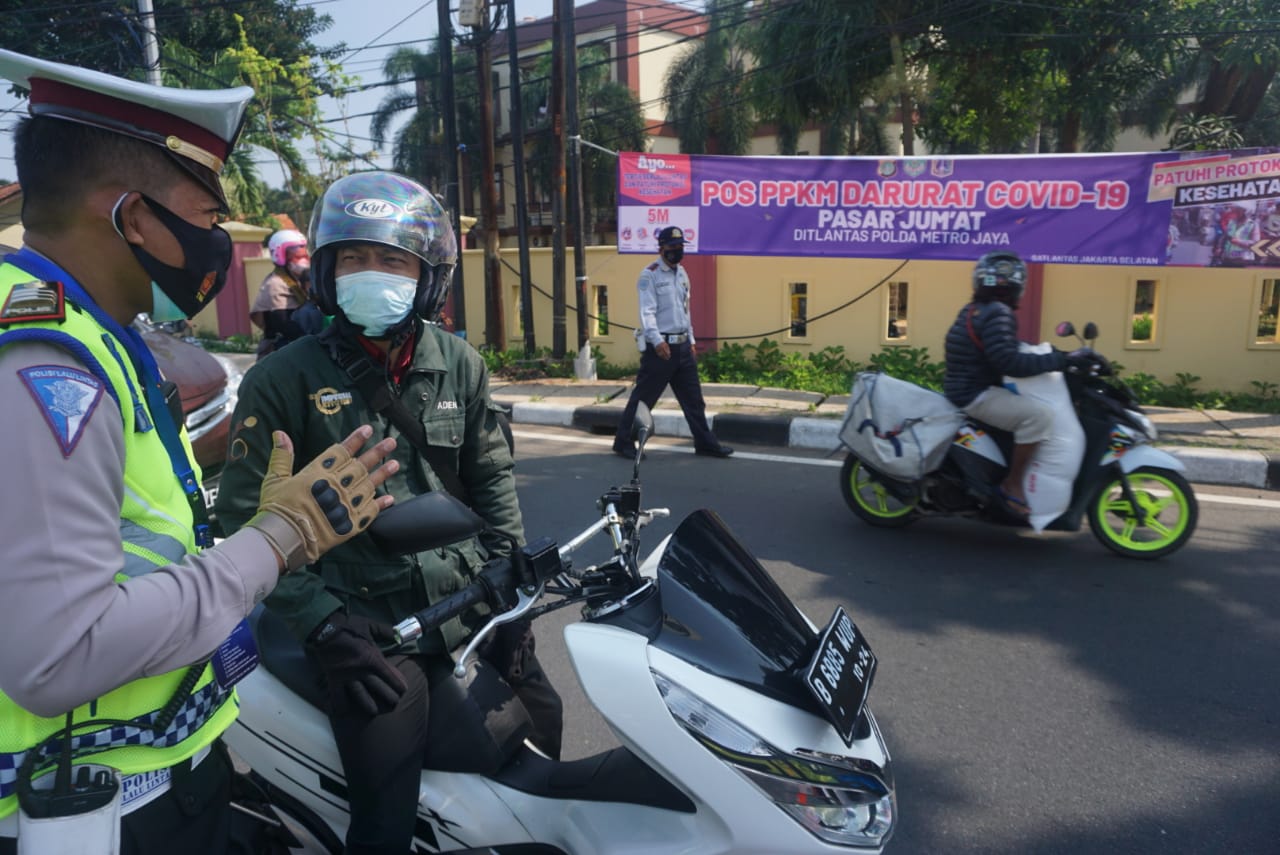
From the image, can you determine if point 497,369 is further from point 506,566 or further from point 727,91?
point 727,91

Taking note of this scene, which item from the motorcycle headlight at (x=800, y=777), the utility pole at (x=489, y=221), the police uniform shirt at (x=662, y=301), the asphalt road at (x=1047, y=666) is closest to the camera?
the motorcycle headlight at (x=800, y=777)

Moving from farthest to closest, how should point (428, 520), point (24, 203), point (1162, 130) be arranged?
point (1162, 130) → point (428, 520) → point (24, 203)

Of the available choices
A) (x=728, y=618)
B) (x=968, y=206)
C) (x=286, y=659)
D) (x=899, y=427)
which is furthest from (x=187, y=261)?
(x=968, y=206)

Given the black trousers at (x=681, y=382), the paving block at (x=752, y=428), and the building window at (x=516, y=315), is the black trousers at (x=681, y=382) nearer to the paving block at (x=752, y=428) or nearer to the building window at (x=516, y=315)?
the paving block at (x=752, y=428)

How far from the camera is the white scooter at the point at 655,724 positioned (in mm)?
1566

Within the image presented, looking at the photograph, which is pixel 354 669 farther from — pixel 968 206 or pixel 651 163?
pixel 651 163

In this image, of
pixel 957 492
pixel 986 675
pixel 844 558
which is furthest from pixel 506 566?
pixel 957 492

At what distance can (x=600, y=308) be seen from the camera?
1118cm

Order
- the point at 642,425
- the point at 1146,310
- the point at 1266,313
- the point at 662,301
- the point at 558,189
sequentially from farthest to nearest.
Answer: the point at 558,189, the point at 1146,310, the point at 1266,313, the point at 662,301, the point at 642,425

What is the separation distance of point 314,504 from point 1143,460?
4.46 metres

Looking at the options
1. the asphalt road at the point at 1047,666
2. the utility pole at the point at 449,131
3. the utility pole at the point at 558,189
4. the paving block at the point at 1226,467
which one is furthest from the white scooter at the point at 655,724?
the utility pole at the point at 449,131

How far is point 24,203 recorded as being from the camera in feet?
4.04

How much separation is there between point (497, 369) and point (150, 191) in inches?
387

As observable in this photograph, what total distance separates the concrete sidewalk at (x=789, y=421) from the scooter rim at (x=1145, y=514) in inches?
78.9
